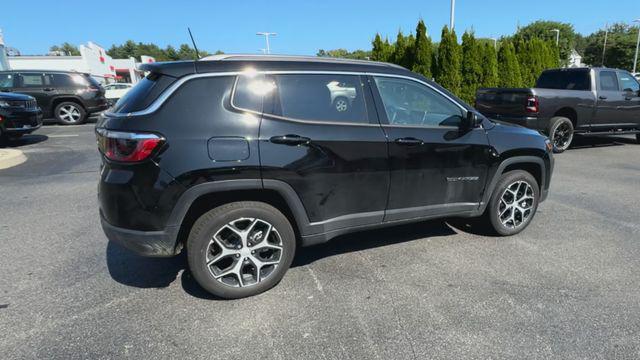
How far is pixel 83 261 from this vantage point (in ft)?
11.9

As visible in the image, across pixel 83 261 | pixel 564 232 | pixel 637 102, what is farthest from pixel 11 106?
pixel 637 102

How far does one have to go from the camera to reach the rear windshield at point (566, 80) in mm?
9094

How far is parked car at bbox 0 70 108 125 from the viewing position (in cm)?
1305

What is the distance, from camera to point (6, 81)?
13055 mm

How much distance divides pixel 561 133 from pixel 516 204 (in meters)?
6.18

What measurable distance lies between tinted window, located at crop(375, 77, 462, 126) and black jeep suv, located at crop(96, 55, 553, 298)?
11 millimetres

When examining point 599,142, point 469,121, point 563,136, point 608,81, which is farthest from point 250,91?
point 599,142

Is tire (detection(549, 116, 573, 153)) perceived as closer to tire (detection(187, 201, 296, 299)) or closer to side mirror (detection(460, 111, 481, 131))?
side mirror (detection(460, 111, 481, 131))

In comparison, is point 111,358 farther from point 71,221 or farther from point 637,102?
point 637,102

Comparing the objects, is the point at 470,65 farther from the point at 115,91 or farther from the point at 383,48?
the point at 115,91

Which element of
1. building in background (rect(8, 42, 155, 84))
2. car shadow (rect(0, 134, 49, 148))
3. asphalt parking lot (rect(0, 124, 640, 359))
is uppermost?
building in background (rect(8, 42, 155, 84))

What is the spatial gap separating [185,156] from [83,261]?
1.88 metres

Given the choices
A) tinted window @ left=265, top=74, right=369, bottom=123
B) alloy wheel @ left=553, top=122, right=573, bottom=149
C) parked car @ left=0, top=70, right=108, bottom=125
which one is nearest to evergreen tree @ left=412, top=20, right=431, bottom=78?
alloy wheel @ left=553, top=122, right=573, bottom=149

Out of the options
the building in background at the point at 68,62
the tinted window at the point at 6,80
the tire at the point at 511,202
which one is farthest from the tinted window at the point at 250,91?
the building in background at the point at 68,62
